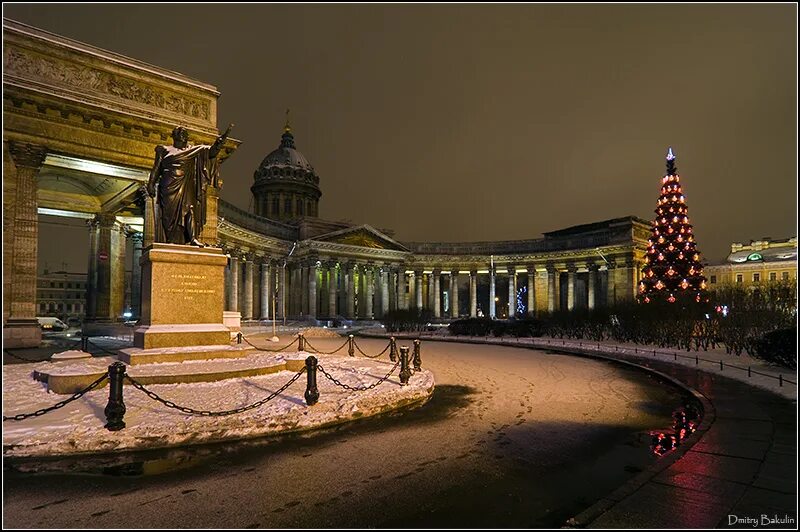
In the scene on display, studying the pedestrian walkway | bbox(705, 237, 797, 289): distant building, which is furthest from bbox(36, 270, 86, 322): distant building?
bbox(705, 237, 797, 289): distant building

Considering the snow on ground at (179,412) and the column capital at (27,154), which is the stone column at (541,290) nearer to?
the snow on ground at (179,412)

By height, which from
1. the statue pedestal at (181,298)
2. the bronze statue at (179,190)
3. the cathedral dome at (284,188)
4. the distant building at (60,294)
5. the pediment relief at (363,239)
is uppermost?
the cathedral dome at (284,188)

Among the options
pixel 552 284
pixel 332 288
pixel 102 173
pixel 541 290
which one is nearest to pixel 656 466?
pixel 102 173

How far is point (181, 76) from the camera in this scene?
2722cm

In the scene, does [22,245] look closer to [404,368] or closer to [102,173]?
[102,173]

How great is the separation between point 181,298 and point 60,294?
5842 inches

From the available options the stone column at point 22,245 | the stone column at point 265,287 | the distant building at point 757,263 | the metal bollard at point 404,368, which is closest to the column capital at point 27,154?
the stone column at point 22,245

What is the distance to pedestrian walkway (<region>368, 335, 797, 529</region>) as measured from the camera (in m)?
4.57

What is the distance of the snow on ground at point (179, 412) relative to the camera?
743cm

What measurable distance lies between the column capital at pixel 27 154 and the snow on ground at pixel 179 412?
43.7 feet

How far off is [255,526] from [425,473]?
2507 mm

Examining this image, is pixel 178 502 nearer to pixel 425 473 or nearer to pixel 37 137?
pixel 425 473

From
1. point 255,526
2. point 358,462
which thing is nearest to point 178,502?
point 255,526

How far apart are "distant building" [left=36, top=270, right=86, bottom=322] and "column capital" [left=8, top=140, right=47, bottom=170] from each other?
125 meters
